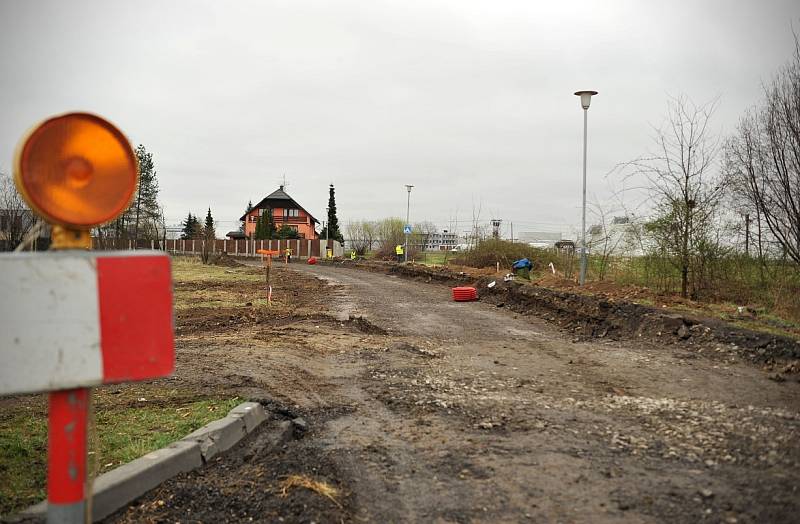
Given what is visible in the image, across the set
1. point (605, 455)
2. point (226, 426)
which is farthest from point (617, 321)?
point (226, 426)

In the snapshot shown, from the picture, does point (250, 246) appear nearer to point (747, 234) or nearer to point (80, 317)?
point (747, 234)

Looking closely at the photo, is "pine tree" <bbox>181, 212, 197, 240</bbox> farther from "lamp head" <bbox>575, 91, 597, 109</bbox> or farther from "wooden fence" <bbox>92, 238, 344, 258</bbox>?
"lamp head" <bbox>575, 91, 597, 109</bbox>

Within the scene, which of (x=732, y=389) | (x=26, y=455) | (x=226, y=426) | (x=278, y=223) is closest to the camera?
(x=26, y=455)

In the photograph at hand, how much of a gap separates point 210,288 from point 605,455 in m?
18.0

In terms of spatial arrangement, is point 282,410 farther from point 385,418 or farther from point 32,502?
point 32,502

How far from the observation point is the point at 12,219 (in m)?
26.1

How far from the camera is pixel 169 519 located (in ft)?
9.77

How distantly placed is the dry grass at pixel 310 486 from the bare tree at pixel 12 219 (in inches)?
823

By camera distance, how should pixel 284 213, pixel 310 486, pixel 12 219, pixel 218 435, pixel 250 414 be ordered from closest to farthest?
pixel 310 486
pixel 218 435
pixel 250 414
pixel 12 219
pixel 284 213

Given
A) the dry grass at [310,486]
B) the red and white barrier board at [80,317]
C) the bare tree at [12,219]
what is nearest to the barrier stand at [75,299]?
the red and white barrier board at [80,317]

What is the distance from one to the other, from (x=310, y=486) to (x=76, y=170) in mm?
2154

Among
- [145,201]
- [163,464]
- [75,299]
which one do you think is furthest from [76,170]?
[145,201]

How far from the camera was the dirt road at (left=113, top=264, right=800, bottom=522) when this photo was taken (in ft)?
10.1

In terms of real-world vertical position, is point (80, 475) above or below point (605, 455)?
above
